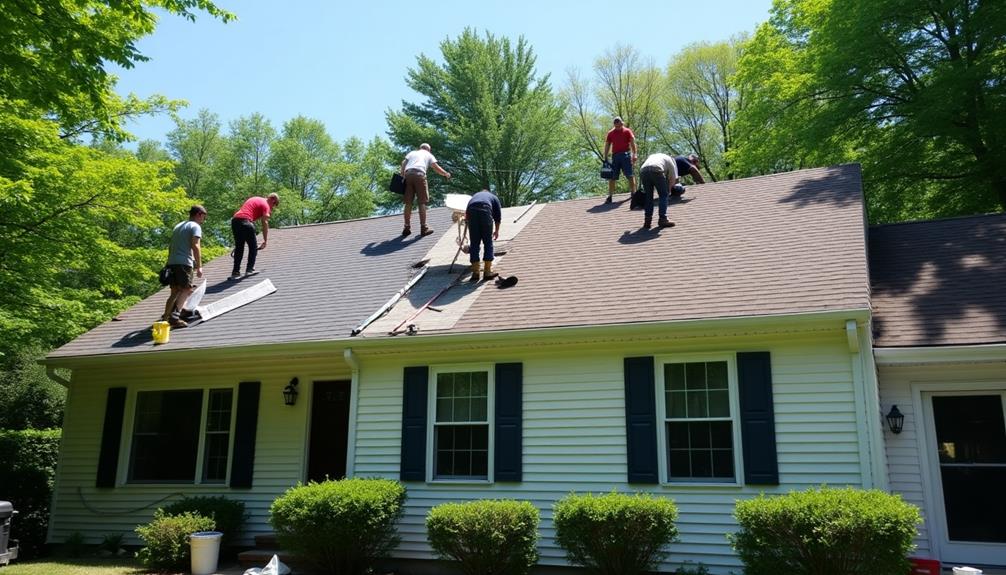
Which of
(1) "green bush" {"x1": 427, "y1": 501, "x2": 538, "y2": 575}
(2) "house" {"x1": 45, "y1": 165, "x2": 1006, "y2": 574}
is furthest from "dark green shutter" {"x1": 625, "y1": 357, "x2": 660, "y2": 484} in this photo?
(1) "green bush" {"x1": 427, "y1": 501, "x2": 538, "y2": 575}

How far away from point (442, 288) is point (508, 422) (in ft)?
8.62

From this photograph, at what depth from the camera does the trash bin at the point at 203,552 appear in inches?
348

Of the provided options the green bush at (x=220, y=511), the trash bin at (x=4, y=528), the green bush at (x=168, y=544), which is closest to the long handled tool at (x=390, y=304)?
the green bush at (x=220, y=511)

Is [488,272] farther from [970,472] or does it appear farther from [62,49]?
[970,472]

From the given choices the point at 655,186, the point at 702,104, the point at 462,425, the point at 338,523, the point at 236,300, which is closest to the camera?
the point at 338,523

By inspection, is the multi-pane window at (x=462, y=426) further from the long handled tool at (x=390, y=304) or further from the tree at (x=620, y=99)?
the tree at (x=620, y=99)

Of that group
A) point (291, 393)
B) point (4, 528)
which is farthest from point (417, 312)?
point (4, 528)

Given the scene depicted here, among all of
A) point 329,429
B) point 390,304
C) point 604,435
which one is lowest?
point 604,435

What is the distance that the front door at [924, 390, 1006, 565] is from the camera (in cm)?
791

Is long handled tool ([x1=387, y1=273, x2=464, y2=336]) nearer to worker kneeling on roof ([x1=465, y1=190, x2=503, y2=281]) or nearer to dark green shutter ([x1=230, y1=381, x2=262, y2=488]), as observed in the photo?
worker kneeling on roof ([x1=465, y1=190, x2=503, y2=281])

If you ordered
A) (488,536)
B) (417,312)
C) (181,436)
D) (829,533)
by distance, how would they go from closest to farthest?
(829,533) → (488,536) → (417,312) → (181,436)

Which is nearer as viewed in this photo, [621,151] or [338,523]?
[338,523]

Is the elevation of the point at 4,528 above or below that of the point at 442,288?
below

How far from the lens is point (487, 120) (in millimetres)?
26625
